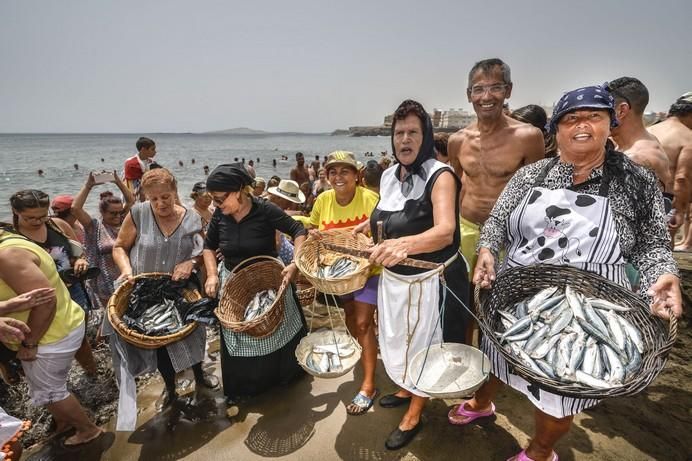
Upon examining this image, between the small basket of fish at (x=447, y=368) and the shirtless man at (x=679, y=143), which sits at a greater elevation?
the shirtless man at (x=679, y=143)

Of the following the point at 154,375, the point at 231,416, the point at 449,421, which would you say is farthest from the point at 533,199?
the point at 154,375

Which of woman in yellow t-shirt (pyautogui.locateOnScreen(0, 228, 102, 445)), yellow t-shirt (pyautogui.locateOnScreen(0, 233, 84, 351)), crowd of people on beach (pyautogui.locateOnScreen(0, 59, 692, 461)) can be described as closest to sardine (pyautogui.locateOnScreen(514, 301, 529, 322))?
crowd of people on beach (pyautogui.locateOnScreen(0, 59, 692, 461))

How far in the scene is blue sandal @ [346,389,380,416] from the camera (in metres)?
3.63

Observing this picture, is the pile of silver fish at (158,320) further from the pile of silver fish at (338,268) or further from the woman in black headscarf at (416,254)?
the woman in black headscarf at (416,254)

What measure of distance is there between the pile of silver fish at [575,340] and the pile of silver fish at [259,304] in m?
2.41

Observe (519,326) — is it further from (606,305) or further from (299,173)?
(299,173)

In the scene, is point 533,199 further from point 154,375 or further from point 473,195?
point 154,375

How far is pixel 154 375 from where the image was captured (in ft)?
15.2

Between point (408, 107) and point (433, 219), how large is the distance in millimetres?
981

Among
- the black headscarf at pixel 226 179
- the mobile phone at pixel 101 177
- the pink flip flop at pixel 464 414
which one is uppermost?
the black headscarf at pixel 226 179

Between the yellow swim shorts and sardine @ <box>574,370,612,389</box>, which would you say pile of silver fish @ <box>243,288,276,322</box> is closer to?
the yellow swim shorts

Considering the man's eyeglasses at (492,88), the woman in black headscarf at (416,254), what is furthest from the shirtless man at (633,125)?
the woman in black headscarf at (416,254)

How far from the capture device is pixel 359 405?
366 cm

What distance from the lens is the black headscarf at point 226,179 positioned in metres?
3.39
